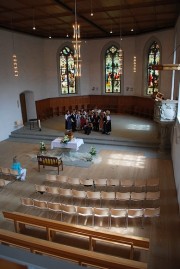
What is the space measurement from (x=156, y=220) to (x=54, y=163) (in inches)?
223

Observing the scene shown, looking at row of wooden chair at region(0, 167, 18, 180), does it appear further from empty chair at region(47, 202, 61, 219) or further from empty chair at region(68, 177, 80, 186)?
empty chair at region(47, 202, 61, 219)

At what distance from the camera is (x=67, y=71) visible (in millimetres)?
22547

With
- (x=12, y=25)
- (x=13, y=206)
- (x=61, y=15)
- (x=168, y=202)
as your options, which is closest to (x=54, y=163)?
(x=13, y=206)

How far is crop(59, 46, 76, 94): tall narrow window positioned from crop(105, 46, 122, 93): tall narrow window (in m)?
3.26

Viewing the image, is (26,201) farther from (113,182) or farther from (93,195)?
(113,182)

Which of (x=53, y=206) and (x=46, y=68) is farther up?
(x=46, y=68)

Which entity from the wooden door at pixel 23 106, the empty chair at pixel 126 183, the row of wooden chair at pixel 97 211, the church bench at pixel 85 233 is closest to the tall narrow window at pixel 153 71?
the wooden door at pixel 23 106

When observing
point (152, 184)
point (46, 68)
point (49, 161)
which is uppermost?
point (46, 68)

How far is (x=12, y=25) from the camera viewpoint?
51.6ft

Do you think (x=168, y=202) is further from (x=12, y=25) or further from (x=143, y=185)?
(x=12, y=25)

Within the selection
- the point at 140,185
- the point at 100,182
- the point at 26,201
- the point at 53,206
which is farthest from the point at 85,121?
the point at 53,206

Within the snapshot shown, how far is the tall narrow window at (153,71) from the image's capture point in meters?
19.5

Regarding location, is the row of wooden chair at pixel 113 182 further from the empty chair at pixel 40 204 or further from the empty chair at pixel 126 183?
the empty chair at pixel 40 204

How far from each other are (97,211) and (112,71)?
1735 cm
